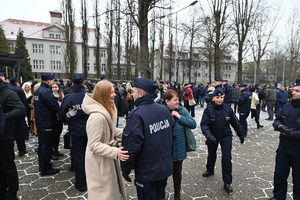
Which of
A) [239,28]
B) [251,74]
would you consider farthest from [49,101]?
[251,74]

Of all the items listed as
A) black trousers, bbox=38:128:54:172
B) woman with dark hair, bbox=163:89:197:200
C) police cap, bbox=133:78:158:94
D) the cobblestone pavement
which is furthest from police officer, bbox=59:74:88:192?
police cap, bbox=133:78:158:94

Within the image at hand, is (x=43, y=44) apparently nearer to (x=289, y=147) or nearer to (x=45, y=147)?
(x=45, y=147)

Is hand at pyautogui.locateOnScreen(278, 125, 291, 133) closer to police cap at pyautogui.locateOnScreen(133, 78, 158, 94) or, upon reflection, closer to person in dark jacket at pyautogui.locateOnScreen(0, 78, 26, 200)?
police cap at pyautogui.locateOnScreen(133, 78, 158, 94)

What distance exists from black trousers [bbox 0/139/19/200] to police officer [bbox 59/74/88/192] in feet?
3.11

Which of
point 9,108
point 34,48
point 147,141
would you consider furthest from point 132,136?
point 34,48

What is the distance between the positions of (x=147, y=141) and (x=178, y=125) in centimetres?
127

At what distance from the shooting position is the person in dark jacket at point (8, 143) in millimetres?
3062

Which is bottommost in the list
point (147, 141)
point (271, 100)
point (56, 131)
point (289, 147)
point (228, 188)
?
point (228, 188)

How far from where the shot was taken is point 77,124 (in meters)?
3.58

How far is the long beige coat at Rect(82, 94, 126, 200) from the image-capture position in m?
2.34

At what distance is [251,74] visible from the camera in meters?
52.0

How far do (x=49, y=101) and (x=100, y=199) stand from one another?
272 centimetres

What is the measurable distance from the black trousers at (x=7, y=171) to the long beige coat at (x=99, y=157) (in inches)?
61.7

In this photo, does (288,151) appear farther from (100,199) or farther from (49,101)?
(49,101)
